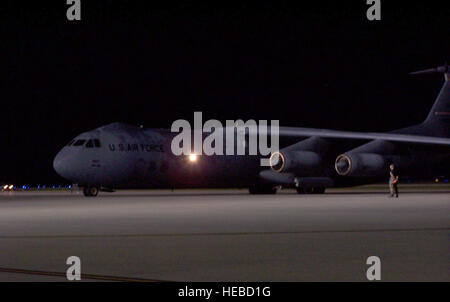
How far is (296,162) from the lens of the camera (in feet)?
139

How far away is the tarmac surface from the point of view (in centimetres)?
1120

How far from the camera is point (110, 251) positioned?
45.7ft

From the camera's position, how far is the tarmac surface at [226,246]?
441 inches

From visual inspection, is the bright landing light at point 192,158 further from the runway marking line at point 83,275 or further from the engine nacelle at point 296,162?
the runway marking line at point 83,275

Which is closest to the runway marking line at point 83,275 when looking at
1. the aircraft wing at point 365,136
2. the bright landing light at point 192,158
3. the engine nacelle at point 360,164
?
the bright landing light at point 192,158

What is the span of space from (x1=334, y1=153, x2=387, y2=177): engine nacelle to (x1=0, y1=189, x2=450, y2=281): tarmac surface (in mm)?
18945

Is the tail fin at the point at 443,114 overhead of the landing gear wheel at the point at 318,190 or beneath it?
overhead

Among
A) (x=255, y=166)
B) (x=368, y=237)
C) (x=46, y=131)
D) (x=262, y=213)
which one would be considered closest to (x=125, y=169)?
(x=255, y=166)

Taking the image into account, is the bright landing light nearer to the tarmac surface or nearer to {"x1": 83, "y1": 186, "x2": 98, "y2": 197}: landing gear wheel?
{"x1": 83, "y1": 186, "x2": 98, "y2": 197}: landing gear wheel

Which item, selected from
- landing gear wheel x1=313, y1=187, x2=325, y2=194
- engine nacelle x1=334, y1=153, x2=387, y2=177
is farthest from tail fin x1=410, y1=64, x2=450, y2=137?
landing gear wheel x1=313, y1=187, x2=325, y2=194
